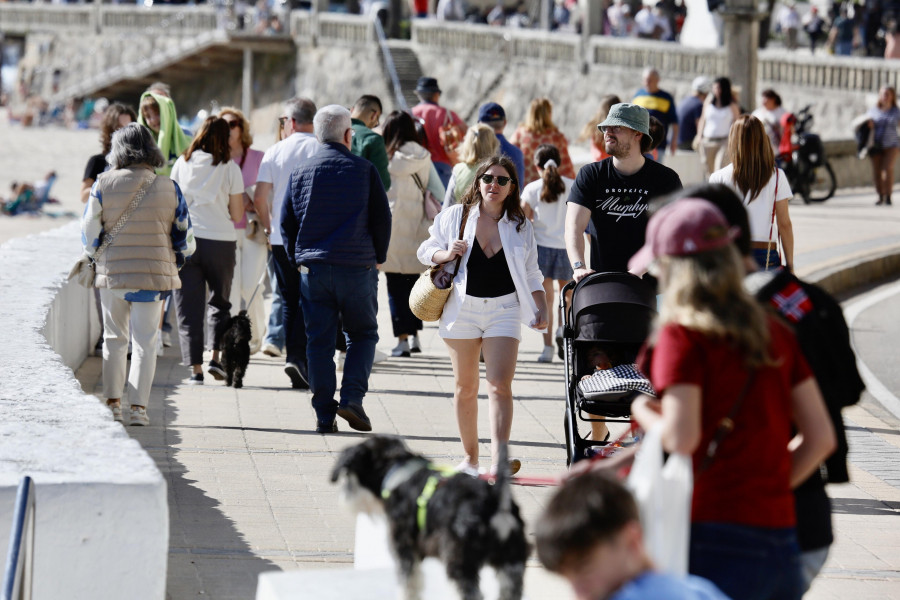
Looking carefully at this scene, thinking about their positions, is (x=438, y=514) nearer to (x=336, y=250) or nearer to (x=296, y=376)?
(x=336, y=250)

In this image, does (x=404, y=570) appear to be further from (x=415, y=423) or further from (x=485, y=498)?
(x=415, y=423)

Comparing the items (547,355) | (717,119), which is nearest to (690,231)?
(547,355)

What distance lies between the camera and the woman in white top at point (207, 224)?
33.2 ft

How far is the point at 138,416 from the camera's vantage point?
28.7 ft

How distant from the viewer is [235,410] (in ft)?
30.8

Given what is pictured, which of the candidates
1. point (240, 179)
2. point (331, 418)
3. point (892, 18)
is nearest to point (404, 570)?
point (331, 418)

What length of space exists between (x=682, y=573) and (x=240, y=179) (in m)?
7.19

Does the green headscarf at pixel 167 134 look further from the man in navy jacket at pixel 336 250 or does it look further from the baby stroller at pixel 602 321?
the baby stroller at pixel 602 321

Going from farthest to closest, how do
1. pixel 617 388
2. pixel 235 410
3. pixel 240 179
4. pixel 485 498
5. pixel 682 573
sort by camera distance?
pixel 240 179 < pixel 235 410 < pixel 617 388 < pixel 485 498 < pixel 682 573

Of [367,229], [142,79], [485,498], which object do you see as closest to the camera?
[485,498]

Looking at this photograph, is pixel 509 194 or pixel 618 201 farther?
pixel 618 201

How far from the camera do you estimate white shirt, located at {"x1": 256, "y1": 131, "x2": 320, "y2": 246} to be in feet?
32.3

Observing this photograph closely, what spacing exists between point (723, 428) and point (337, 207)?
5.16 meters

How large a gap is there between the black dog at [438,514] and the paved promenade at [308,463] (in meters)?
1.66
